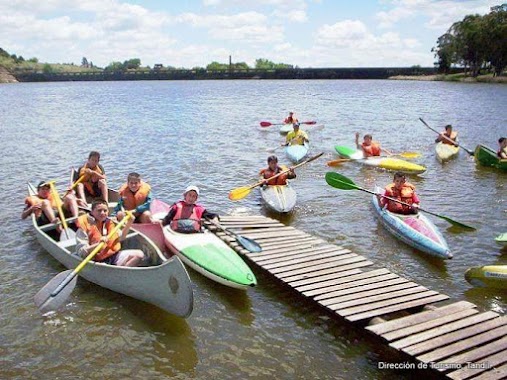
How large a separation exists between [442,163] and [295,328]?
533 inches

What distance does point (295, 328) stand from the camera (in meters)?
7.35

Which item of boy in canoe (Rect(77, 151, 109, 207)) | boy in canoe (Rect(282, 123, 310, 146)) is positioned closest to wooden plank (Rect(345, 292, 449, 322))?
boy in canoe (Rect(77, 151, 109, 207))

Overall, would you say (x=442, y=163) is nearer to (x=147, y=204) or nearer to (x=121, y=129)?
(x=147, y=204)

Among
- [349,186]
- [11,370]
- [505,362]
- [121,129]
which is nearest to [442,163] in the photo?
[349,186]

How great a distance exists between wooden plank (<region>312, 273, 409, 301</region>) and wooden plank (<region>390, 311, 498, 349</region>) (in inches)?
57.7

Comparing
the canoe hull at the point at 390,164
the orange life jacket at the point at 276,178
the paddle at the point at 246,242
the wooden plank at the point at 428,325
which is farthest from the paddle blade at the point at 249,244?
the canoe hull at the point at 390,164

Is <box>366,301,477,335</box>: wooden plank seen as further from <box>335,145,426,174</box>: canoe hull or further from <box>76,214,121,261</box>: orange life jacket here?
<box>335,145,426,174</box>: canoe hull

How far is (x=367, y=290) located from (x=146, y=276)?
3387 mm

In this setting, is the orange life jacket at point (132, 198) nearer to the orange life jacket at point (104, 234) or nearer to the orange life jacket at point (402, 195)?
the orange life jacket at point (104, 234)

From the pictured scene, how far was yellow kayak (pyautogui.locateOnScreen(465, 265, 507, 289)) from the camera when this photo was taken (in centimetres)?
820

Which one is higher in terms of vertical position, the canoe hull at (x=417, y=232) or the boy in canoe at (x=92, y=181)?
the boy in canoe at (x=92, y=181)

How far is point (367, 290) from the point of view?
7770 millimetres

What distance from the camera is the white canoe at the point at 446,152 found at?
62.5ft

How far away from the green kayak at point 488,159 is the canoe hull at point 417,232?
791 centimetres
